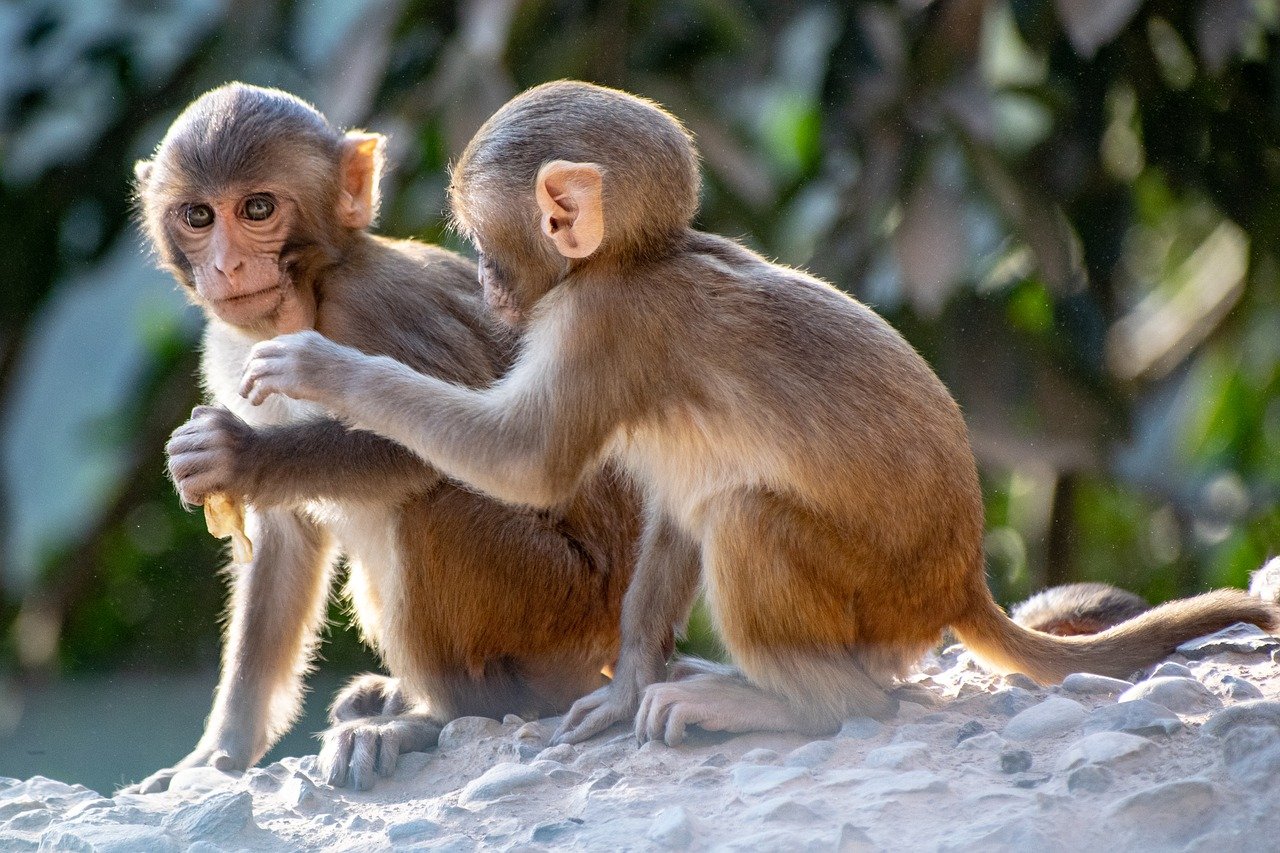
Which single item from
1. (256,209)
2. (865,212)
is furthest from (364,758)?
(865,212)

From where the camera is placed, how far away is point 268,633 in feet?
13.8

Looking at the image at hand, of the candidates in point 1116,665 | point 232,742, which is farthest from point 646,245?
point 232,742

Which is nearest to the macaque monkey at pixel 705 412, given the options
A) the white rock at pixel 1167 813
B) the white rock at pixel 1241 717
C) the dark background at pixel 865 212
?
the white rock at pixel 1241 717

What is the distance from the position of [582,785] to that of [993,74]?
3.68 meters

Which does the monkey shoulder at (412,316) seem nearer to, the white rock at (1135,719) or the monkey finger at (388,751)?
the monkey finger at (388,751)

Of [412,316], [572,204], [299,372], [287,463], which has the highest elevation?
[572,204]

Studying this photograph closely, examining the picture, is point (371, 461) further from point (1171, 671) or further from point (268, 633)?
point (1171, 671)

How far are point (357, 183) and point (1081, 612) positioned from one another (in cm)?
227

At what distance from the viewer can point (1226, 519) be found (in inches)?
227

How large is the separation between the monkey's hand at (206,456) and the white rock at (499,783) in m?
0.91

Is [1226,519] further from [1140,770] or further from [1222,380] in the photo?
[1140,770]

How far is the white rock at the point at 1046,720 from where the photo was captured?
116 inches

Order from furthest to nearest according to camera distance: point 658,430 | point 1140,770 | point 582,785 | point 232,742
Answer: point 232,742
point 658,430
point 582,785
point 1140,770

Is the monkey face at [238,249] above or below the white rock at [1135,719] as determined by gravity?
above
